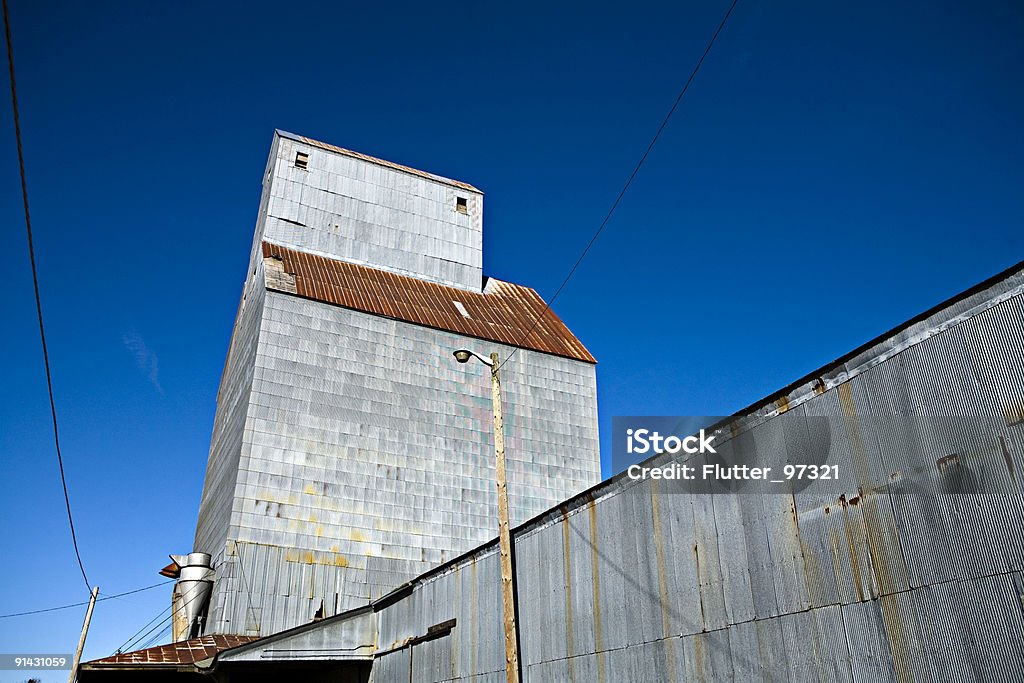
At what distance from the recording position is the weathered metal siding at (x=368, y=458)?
25.3 m

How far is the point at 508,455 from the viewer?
30688 millimetres

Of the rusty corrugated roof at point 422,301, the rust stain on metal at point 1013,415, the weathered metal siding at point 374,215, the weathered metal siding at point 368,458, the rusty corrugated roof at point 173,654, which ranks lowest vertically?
the rusty corrugated roof at point 173,654

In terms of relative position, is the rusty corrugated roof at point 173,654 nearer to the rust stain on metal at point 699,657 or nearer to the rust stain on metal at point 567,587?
the rust stain on metal at point 567,587

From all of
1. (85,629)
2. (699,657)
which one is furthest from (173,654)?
(699,657)

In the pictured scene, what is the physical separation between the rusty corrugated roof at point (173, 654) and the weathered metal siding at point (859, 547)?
11.8 metres

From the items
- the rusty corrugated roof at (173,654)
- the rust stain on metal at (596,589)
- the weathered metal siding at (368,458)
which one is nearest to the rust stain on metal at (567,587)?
the rust stain on metal at (596,589)

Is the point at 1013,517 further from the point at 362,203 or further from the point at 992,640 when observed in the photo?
the point at 362,203

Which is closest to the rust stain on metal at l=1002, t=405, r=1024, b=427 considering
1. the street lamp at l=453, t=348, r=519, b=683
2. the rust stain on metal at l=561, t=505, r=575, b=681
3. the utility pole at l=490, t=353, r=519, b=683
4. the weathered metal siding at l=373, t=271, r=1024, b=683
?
the weathered metal siding at l=373, t=271, r=1024, b=683

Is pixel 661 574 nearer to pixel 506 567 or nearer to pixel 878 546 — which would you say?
pixel 506 567

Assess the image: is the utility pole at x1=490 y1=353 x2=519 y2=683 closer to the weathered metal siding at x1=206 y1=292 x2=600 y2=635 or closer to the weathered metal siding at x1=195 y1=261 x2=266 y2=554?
the weathered metal siding at x1=206 y1=292 x2=600 y2=635

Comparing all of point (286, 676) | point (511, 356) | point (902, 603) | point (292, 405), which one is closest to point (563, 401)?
point (511, 356)

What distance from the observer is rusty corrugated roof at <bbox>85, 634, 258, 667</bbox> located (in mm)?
19000

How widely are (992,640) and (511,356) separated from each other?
26.1m

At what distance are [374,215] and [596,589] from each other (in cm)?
2509
